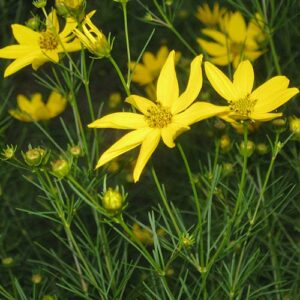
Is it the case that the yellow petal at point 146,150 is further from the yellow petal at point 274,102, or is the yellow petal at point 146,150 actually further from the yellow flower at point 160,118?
the yellow petal at point 274,102

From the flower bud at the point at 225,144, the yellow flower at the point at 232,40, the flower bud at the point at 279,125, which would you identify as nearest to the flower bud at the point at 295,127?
the flower bud at the point at 279,125

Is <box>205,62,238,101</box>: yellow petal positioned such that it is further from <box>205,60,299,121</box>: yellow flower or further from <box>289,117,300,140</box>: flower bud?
<box>289,117,300,140</box>: flower bud

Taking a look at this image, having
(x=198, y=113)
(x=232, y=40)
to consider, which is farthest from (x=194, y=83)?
(x=232, y=40)

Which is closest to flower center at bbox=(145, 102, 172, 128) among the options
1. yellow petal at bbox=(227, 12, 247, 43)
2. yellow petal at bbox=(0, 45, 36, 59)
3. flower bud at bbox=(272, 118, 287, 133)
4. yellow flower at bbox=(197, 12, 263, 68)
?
flower bud at bbox=(272, 118, 287, 133)

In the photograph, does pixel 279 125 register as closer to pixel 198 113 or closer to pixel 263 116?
pixel 263 116

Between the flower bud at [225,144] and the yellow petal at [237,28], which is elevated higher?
the flower bud at [225,144]

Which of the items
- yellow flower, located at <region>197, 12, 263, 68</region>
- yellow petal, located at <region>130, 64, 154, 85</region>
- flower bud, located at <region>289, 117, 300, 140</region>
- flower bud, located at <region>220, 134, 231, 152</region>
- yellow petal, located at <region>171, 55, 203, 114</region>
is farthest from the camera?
yellow petal, located at <region>130, 64, 154, 85</region>
